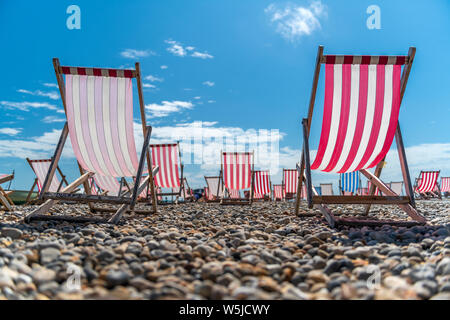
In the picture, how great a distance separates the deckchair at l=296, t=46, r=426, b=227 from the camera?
3.05 meters

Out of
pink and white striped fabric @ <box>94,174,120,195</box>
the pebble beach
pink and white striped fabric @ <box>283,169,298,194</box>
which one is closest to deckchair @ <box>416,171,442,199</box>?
pink and white striped fabric @ <box>283,169,298,194</box>

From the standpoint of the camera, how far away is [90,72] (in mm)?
3369

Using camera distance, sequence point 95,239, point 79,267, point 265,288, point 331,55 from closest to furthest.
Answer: point 265,288 < point 79,267 < point 95,239 < point 331,55

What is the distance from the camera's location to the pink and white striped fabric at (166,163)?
26.6ft

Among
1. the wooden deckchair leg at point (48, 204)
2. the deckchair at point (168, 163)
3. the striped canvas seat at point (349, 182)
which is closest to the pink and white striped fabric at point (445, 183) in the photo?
the striped canvas seat at point (349, 182)

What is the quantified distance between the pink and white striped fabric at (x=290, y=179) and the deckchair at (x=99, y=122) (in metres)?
8.72

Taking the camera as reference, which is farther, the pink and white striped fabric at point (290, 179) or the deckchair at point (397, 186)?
the deckchair at point (397, 186)

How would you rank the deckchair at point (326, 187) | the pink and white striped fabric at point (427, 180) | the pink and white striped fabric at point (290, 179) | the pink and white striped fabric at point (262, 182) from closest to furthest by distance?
the pink and white striped fabric at point (262, 182), the pink and white striped fabric at point (290, 179), the pink and white striped fabric at point (427, 180), the deckchair at point (326, 187)

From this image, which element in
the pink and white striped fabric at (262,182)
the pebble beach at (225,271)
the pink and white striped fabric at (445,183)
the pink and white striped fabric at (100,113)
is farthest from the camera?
the pink and white striped fabric at (445,183)

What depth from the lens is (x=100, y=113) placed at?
11.5 ft

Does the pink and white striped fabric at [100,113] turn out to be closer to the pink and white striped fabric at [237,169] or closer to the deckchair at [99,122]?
the deckchair at [99,122]
